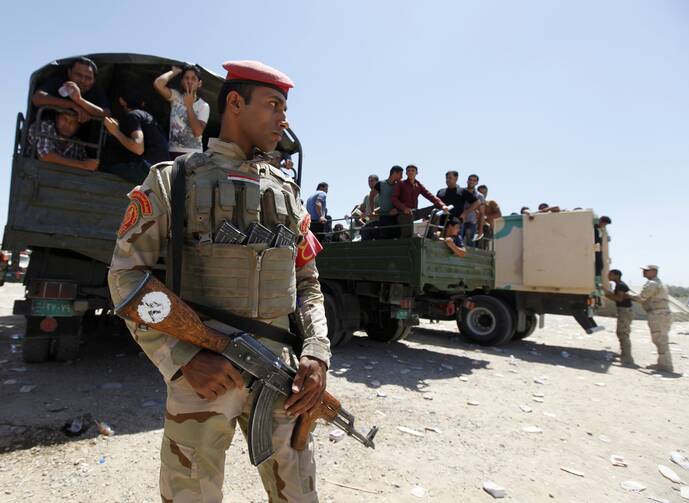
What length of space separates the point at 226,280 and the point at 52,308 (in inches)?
111

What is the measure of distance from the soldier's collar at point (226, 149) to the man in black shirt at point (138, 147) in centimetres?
231

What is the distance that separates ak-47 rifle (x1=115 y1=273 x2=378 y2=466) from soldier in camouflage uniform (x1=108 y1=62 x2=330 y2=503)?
4 centimetres

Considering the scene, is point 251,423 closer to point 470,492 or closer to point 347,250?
point 470,492

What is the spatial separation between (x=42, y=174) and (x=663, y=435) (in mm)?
5356

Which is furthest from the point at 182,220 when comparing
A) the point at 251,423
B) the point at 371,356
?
the point at 371,356

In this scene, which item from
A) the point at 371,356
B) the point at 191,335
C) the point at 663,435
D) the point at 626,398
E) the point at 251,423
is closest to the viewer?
the point at 191,335

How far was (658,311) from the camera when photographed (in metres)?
6.48

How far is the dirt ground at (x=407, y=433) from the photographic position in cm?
222

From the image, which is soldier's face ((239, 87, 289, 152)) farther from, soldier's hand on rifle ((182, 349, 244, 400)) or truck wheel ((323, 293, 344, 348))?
truck wheel ((323, 293, 344, 348))

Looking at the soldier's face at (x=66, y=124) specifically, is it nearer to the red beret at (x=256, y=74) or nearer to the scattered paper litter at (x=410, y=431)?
the red beret at (x=256, y=74)

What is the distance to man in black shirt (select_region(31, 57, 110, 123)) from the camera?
3160 millimetres

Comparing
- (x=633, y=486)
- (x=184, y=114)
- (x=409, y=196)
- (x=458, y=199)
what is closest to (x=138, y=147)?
(x=184, y=114)

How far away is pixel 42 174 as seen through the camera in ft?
10.3

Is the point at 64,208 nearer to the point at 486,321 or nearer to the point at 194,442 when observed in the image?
the point at 194,442
